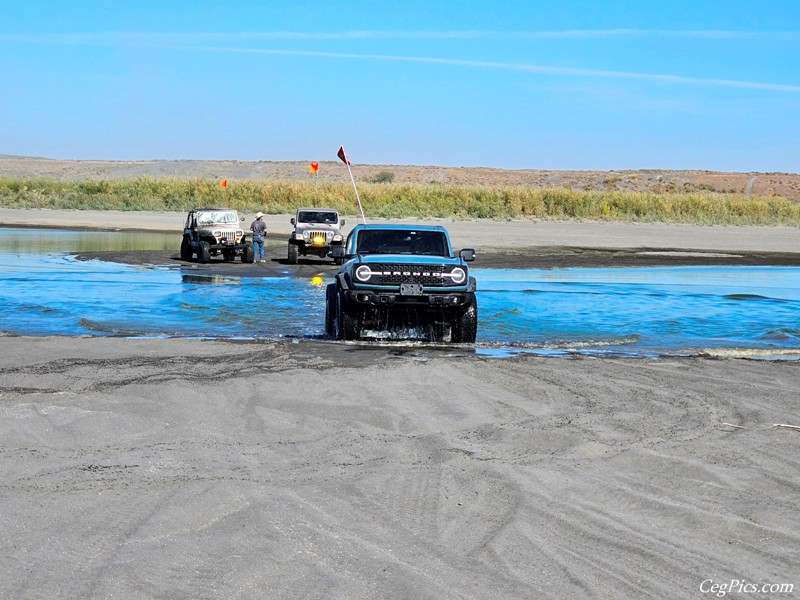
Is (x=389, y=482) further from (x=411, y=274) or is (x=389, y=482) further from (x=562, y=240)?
(x=562, y=240)

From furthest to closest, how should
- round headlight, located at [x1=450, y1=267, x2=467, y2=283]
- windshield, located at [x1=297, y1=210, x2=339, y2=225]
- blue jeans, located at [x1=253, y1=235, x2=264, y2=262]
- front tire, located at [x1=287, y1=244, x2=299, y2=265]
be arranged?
windshield, located at [x1=297, y1=210, x2=339, y2=225], blue jeans, located at [x1=253, y1=235, x2=264, y2=262], front tire, located at [x1=287, y1=244, x2=299, y2=265], round headlight, located at [x1=450, y1=267, x2=467, y2=283]

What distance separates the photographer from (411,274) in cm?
1417

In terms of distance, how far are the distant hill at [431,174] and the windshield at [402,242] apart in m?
106

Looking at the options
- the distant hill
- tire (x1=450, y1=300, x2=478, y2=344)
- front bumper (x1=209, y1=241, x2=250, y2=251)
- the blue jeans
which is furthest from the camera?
the distant hill

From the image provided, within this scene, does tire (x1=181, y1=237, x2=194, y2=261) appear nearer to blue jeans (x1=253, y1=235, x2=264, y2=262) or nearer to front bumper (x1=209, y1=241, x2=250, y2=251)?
front bumper (x1=209, y1=241, x2=250, y2=251)

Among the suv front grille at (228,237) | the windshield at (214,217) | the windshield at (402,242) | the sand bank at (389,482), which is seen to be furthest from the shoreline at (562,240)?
the sand bank at (389,482)

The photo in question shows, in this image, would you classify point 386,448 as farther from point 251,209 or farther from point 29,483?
point 251,209

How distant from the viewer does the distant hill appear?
135 meters

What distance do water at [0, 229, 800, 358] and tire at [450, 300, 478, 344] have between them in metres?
0.28

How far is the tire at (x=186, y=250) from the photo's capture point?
3228cm

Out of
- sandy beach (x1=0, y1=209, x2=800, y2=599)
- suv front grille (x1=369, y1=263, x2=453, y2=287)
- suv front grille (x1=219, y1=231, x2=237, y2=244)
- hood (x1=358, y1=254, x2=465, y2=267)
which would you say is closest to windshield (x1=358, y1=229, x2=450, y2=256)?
hood (x1=358, y1=254, x2=465, y2=267)

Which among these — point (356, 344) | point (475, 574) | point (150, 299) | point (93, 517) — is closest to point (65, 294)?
point (150, 299)

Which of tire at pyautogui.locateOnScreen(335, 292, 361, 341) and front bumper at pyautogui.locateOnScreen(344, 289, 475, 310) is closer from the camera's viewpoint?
front bumper at pyautogui.locateOnScreen(344, 289, 475, 310)

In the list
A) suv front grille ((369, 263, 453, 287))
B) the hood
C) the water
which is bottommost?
the water
